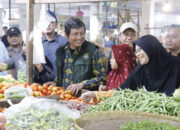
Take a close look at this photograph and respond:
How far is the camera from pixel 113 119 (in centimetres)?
220

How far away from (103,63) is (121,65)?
29 centimetres

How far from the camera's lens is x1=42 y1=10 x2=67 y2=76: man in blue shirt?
16.8 feet

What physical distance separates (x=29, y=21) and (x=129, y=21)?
173 cm

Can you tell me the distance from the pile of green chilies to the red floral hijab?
1.45 meters

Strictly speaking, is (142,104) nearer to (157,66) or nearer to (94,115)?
(94,115)

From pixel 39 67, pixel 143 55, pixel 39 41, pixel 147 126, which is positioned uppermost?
pixel 39 41

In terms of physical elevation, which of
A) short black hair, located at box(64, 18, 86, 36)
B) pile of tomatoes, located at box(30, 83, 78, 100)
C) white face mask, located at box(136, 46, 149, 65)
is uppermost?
short black hair, located at box(64, 18, 86, 36)

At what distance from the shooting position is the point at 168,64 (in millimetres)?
3926

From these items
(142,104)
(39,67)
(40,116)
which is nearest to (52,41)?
(39,67)

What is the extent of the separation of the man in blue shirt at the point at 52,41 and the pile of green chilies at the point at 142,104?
7.90 ft

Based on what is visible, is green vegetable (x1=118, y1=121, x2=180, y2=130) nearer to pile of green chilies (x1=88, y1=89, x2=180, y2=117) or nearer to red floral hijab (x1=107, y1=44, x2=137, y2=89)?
pile of green chilies (x1=88, y1=89, x2=180, y2=117)

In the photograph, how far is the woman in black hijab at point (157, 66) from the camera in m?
3.82

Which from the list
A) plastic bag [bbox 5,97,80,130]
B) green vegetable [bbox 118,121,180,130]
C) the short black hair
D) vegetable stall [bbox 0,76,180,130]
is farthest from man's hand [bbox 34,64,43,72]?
green vegetable [bbox 118,121,180,130]

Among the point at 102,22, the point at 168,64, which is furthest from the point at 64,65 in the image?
the point at 168,64
